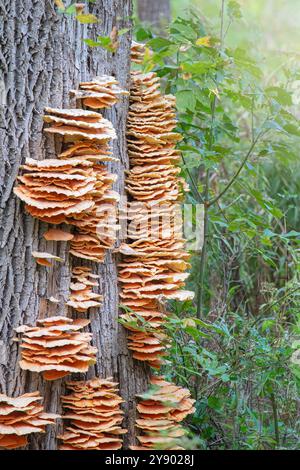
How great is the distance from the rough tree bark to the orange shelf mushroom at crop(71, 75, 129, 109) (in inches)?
3.6

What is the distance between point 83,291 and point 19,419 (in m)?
0.88

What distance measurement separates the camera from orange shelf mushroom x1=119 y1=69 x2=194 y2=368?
3.76 meters

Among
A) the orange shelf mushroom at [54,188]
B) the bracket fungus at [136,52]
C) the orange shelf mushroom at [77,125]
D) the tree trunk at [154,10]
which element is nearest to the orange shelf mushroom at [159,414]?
the orange shelf mushroom at [54,188]

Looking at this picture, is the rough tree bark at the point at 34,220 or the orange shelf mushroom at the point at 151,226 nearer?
the rough tree bark at the point at 34,220

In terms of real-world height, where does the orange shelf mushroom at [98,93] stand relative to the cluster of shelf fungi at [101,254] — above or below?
above

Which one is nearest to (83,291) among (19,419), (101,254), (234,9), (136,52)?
(101,254)

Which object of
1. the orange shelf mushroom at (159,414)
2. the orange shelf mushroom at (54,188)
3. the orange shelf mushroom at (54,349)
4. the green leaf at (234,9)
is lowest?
the orange shelf mushroom at (159,414)

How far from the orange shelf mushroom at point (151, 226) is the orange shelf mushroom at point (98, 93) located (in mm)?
390

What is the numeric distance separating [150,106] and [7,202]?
1345mm

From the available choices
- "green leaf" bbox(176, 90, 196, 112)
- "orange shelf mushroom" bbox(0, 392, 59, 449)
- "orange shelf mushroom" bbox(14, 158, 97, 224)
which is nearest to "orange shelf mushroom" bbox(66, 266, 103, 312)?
"orange shelf mushroom" bbox(14, 158, 97, 224)

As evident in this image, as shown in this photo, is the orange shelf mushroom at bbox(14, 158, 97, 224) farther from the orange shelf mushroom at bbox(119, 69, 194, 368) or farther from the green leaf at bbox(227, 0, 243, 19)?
the green leaf at bbox(227, 0, 243, 19)

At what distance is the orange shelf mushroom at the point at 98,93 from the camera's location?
3713mm

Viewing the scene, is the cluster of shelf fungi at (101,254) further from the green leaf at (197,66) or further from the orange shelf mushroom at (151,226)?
the green leaf at (197,66)

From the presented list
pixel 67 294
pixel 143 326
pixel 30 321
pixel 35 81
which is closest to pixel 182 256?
pixel 143 326
